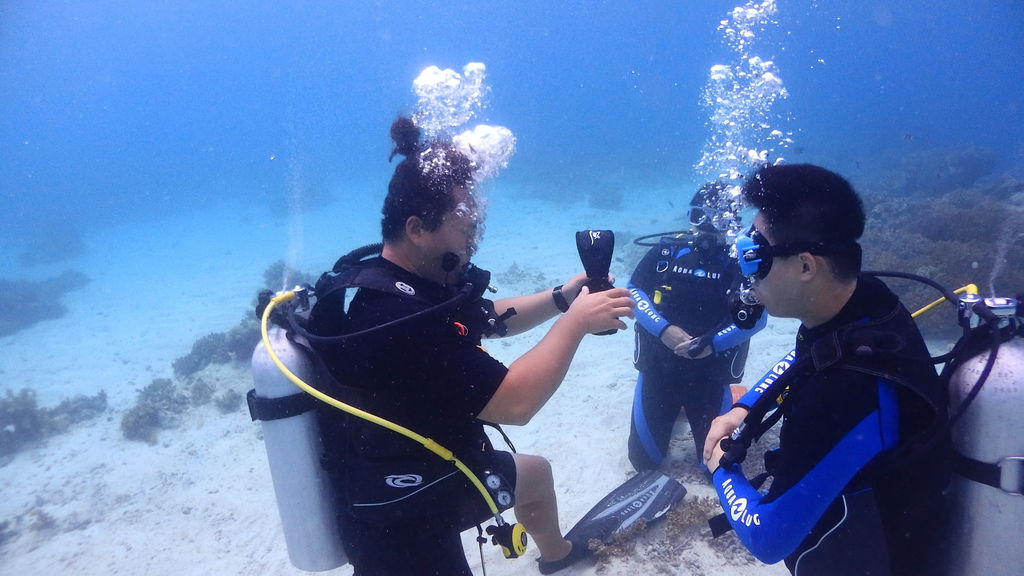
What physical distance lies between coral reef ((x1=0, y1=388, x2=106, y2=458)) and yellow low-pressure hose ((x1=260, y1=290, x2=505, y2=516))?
11.8 m

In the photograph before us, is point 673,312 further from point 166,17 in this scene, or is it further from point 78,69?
point 78,69

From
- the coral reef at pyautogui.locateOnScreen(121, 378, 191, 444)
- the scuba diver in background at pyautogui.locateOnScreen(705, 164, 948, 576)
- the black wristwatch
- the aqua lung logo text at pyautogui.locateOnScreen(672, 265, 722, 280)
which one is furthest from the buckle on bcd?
the coral reef at pyautogui.locateOnScreen(121, 378, 191, 444)

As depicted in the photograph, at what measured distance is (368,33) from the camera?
14162 centimetres

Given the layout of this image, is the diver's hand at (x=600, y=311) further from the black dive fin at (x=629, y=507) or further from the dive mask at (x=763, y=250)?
the black dive fin at (x=629, y=507)

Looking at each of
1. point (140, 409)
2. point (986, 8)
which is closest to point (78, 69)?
point (140, 409)

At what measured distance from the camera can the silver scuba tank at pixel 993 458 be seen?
1.79m

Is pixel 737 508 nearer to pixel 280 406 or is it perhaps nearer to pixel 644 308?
pixel 280 406

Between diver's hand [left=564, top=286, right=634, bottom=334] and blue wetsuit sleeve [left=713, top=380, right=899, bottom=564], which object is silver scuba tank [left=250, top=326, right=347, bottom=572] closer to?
diver's hand [left=564, top=286, right=634, bottom=334]

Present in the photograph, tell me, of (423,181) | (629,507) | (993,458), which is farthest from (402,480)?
(629,507)

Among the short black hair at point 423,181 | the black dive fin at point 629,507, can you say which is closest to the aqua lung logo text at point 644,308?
the black dive fin at point 629,507

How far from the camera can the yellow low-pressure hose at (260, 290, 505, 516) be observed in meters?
2.17

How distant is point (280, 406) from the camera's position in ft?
8.34

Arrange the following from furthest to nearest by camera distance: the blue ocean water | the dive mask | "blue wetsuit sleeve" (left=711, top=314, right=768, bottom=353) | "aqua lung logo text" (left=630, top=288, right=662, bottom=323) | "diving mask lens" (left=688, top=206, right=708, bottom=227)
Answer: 1. the blue ocean water
2. "diving mask lens" (left=688, top=206, right=708, bottom=227)
3. "aqua lung logo text" (left=630, top=288, right=662, bottom=323)
4. "blue wetsuit sleeve" (left=711, top=314, right=768, bottom=353)
5. the dive mask

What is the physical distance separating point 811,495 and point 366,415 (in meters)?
1.95
